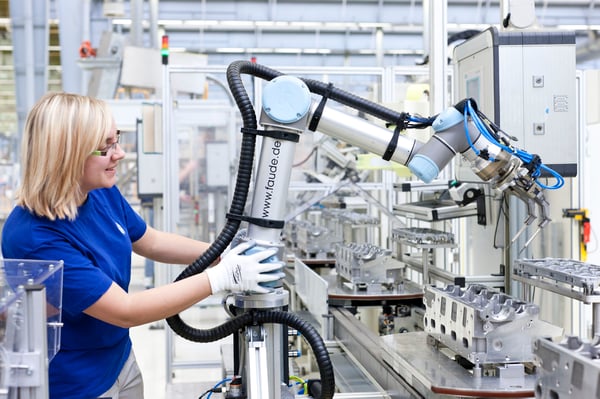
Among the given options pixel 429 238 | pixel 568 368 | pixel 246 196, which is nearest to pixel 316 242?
pixel 429 238

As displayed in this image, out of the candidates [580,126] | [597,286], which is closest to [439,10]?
[580,126]

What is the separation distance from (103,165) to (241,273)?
1.47ft

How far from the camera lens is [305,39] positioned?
9.98 meters

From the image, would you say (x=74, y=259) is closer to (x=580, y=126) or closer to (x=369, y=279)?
(x=369, y=279)

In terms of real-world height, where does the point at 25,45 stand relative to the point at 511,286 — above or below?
above

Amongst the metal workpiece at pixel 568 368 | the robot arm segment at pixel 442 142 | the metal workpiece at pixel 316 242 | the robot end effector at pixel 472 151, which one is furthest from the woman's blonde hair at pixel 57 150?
the metal workpiece at pixel 316 242

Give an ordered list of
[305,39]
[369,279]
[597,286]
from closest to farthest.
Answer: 1. [597,286]
2. [369,279]
3. [305,39]

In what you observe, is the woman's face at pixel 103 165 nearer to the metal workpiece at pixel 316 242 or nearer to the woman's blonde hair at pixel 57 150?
the woman's blonde hair at pixel 57 150

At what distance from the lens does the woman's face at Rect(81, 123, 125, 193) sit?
5.55 feet

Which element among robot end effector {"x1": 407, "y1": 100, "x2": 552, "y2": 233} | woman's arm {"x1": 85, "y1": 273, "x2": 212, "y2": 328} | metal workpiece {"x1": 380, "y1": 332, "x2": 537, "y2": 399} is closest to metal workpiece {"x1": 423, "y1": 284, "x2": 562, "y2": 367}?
metal workpiece {"x1": 380, "y1": 332, "x2": 537, "y2": 399}

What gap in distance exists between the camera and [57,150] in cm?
161

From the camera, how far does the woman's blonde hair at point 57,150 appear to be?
1.62 meters

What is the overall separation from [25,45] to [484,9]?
5733 mm

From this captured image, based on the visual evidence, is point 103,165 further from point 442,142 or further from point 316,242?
point 316,242
